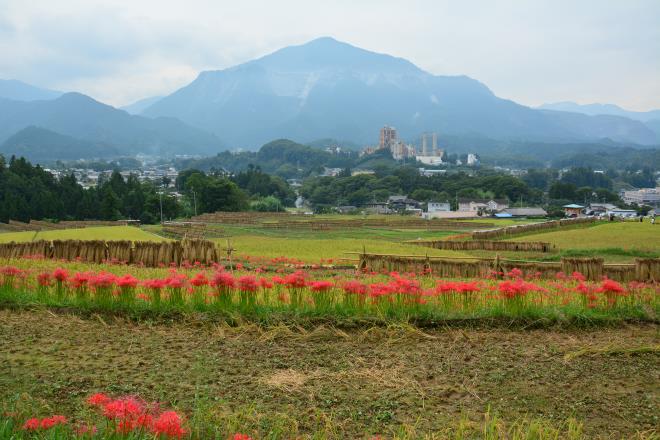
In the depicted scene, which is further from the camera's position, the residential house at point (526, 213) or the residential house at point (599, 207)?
the residential house at point (599, 207)

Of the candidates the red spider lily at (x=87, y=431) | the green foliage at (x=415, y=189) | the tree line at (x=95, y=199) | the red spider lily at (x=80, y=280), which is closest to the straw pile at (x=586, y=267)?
the red spider lily at (x=80, y=280)

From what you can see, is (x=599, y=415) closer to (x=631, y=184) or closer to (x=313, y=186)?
(x=313, y=186)

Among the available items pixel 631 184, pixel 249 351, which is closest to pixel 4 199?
pixel 249 351

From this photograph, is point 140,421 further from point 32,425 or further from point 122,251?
point 122,251

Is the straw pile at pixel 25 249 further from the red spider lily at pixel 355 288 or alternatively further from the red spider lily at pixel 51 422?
the red spider lily at pixel 51 422

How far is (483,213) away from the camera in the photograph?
3686 inches

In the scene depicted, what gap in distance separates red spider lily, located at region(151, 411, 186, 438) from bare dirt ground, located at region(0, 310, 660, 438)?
2.69ft

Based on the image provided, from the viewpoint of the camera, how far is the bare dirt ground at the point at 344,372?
502 cm

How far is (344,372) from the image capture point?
598 centimetres

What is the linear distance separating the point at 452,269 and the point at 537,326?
8294 mm

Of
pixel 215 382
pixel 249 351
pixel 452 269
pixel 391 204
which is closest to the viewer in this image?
pixel 215 382

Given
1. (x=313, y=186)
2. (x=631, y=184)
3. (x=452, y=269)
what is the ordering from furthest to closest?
1. (x=631, y=184)
2. (x=313, y=186)
3. (x=452, y=269)

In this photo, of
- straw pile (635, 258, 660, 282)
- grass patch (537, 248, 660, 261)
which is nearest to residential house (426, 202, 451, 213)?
grass patch (537, 248, 660, 261)

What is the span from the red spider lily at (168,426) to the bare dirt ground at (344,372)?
821mm
